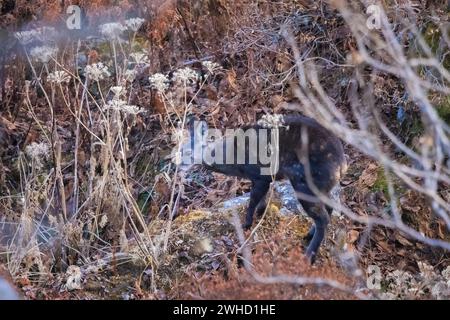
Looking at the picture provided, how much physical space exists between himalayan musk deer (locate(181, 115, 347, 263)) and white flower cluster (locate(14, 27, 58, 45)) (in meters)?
1.86

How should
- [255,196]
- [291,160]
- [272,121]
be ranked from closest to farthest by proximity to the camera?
[272,121] < [291,160] < [255,196]

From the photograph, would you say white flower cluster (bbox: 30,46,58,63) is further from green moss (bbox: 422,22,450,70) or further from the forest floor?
green moss (bbox: 422,22,450,70)

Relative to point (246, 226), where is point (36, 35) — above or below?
above

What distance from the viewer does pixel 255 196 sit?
6.30m

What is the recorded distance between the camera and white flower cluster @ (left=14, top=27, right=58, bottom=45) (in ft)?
24.2

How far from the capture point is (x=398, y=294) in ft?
18.1

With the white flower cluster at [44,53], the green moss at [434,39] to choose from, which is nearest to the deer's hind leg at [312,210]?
the white flower cluster at [44,53]

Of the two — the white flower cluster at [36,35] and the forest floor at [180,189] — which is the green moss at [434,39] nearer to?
the forest floor at [180,189]

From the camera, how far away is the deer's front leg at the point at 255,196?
6250mm

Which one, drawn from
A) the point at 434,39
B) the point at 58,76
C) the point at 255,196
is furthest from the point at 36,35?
the point at 434,39

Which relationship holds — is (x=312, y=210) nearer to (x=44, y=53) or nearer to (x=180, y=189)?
(x=180, y=189)

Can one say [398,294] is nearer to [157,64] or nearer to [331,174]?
[331,174]

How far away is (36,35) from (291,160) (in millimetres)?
2922

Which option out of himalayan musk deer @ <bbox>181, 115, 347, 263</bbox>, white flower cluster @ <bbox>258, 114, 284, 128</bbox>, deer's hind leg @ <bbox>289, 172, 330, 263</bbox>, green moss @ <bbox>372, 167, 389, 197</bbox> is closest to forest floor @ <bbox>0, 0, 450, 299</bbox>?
green moss @ <bbox>372, 167, 389, 197</bbox>
